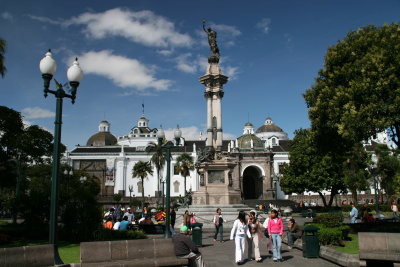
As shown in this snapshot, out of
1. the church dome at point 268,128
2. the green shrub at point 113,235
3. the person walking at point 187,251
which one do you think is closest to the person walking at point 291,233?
the green shrub at point 113,235

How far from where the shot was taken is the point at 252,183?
215 ft

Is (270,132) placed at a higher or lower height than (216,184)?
higher

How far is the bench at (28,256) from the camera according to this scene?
7.13 m

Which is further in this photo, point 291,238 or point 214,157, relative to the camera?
point 214,157

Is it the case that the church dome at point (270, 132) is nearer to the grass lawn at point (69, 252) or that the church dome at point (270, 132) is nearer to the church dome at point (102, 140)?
the church dome at point (102, 140)

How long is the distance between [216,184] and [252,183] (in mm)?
43158

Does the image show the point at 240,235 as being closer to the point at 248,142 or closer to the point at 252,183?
the point at 248,142

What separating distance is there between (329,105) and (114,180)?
59.7 metres

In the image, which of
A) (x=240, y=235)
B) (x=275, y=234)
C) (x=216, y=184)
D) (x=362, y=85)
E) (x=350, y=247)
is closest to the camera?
(x=240, y=235)

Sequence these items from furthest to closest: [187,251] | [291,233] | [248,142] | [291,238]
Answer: [248,142] → [291,233] → [291,238] → [187,251]

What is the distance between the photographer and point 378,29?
17203 millimetres

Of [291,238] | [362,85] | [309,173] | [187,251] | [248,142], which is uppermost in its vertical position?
[248,142]

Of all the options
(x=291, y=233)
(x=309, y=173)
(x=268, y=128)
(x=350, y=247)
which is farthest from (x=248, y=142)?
(x=350, y=247)

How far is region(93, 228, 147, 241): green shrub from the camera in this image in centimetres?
1496
